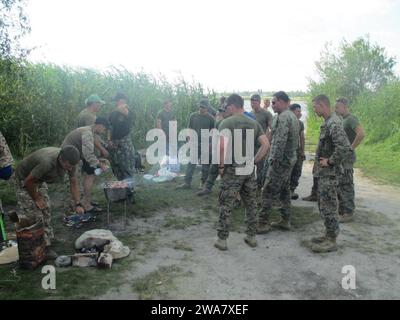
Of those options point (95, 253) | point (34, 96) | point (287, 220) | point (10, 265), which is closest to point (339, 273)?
point (287, 220)

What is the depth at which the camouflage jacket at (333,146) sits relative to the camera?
5.09 m

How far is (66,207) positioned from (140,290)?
2989 mm

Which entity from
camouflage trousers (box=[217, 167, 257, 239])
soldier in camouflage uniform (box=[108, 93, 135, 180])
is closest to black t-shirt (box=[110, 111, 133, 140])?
soldier in camouflage uniform (box=[108, 93, 135, 180])

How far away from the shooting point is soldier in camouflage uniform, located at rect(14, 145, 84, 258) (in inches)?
181

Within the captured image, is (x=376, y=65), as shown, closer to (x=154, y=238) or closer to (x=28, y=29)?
(x=28, y=29)

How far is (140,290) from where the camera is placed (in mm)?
4148

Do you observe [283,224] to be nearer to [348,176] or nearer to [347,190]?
[347,190]

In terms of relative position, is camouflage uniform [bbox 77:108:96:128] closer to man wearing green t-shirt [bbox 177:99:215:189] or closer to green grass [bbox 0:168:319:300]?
green grass [bbox 0:168:319:300]

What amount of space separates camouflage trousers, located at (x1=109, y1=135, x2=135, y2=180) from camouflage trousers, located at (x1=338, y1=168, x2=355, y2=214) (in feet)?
13.8

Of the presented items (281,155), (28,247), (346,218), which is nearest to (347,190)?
(346,218)

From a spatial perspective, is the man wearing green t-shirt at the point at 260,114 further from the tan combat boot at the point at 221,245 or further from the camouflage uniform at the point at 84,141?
the camouflage uniform at the point at 84,141

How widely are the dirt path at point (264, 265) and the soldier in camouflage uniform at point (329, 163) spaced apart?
0.28 meters

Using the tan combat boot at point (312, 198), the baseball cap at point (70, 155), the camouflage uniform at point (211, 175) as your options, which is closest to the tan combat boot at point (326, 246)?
the tan combat boot at point (312, 198)

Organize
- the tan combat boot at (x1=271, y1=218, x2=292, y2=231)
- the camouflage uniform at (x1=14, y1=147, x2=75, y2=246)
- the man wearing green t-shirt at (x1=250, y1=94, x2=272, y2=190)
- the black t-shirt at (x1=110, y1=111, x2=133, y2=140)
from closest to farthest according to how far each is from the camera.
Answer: the camouflage uniform at (x1=14, y1=147, x2=75, y2=246) → the tan combat boot at (x1=271, y1=218, x2=292, y2=231) → the black t-shirt at (x1=110, y1=111, x2=133, y2=140) → the man wearing green t-shirt at (x1=250, y1=94, x2=272, y2=190)
